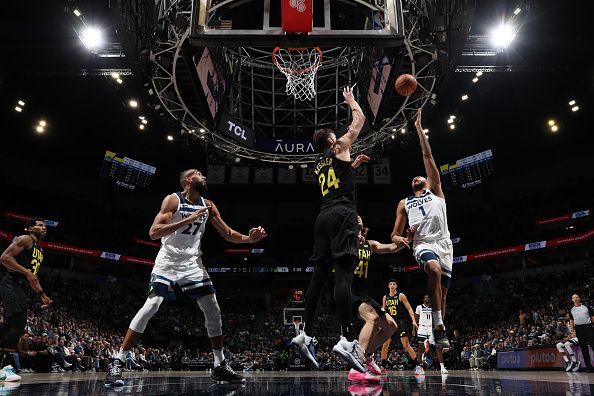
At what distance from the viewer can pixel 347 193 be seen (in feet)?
14.7

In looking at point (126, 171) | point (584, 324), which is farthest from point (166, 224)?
point (126, 171)

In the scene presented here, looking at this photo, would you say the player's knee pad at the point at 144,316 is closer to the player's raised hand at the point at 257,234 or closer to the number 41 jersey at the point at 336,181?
the player's raised hand at the point at 257,234

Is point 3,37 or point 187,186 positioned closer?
point 187,186

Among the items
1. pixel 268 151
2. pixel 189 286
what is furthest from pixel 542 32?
pixel 189 286

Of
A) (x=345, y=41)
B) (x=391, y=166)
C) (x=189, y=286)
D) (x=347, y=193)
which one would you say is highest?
(x=391, y=166)

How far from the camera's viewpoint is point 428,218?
19.0 ft

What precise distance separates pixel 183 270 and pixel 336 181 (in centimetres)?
194

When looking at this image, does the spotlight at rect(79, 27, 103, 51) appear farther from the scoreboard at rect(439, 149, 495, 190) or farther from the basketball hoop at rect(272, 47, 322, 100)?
the scoreboard at rect(439, 149, 495, 190)

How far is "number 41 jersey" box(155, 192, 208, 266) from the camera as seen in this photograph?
16.3 ft

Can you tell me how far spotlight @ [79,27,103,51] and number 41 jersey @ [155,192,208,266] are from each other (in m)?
11.1

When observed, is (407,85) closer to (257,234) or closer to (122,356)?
(257,234)

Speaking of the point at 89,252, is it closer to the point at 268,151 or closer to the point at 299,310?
the point at 299,310

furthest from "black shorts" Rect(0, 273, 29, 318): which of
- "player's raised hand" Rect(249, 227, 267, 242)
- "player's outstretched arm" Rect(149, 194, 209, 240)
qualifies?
"player's raised hand" Rect(249, 227, 267, 242)

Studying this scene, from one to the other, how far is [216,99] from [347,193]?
36.9 feet
